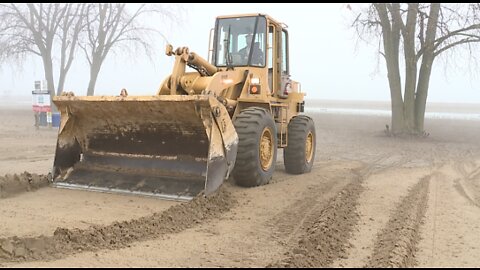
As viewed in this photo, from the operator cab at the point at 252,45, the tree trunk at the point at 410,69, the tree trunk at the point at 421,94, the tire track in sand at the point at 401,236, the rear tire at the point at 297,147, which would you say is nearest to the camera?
the tire track in sand at the point at 401,236

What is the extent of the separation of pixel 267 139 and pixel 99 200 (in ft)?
8.84

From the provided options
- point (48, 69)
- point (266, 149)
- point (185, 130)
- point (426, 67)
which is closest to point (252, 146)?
point (266, 149)

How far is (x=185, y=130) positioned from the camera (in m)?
6.56

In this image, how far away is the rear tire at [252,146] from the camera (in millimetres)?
6645

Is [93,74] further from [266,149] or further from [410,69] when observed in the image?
[266,149]

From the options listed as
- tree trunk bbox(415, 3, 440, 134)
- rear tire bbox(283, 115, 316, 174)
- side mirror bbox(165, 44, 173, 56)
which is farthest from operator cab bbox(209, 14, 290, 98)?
tree trunk bbox(415, 3, 440, 134)

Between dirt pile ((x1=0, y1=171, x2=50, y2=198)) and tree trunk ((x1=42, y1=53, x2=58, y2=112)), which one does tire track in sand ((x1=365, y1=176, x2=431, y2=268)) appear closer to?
dirt pile ((x1=0, y1=171, x2=50, y2=198))

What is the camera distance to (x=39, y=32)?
27.3m

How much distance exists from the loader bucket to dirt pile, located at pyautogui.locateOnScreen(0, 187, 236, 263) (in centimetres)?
38

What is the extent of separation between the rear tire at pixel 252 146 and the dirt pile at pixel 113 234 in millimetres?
1034

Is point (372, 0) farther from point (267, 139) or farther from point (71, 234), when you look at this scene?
point (71, 234)

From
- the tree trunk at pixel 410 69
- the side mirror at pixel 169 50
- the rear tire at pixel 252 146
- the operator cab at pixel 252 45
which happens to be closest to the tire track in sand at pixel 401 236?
the rear tire at pixel 252 146

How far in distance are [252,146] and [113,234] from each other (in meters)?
2.75

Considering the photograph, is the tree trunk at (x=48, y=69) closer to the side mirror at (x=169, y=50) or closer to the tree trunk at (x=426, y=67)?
the tree trunk at (x=426, y=67)
